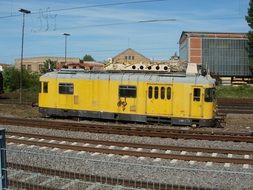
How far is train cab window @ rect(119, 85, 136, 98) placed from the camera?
949 inches

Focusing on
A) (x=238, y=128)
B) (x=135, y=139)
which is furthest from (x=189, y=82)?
(x=135, y=139)

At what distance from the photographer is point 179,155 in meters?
14.2

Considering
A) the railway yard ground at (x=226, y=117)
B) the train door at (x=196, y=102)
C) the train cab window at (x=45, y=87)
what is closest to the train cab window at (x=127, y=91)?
the railway yard ground at (x=226, y=117)

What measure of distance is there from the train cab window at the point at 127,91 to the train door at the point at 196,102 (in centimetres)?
327

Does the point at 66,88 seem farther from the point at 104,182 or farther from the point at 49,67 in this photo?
the point at 104,182

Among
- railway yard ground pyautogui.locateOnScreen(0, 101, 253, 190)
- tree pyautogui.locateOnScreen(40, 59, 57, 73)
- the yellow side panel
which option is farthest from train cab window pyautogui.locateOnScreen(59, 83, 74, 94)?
railway yard ground pyautogui.locateOnScreen(0, 101, 253, 190)

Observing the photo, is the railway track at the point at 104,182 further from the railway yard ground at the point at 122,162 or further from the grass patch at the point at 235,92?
the grass patch at the point at 235,92

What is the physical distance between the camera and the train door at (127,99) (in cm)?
2408

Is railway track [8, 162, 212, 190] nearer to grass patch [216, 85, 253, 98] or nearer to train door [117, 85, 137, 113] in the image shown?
train door [117, 85, 137, 113]

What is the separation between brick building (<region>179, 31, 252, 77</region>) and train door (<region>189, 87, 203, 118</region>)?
68.1m

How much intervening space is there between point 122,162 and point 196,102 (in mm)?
15471

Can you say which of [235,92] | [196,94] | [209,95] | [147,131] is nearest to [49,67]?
[196,94]

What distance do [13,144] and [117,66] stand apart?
12352 millimetres

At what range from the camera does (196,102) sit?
2269cm
